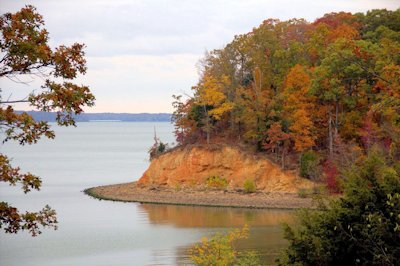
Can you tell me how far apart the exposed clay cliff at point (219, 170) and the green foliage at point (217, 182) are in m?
0.27

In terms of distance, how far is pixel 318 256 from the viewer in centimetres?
1880

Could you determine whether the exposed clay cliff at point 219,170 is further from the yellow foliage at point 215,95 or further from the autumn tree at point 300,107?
the yellow foliage at point 215,95

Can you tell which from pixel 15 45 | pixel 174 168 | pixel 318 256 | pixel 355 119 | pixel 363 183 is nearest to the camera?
pixel 15 45

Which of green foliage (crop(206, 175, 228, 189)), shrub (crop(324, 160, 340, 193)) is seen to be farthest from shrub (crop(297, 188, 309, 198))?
green foliage (crop(206, 175, 228, 189))

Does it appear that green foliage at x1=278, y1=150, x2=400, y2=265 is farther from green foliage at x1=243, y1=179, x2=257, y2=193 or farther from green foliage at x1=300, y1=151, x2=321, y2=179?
green foliage at x1=243, y1=179, x2=257, y2=193

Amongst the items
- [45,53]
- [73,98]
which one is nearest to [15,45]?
[45,53]

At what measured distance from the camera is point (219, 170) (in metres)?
64.4

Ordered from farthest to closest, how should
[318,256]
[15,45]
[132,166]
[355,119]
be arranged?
[132,166]
[355,119]
[318,256]
[15,45]

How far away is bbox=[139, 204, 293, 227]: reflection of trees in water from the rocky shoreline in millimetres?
1378

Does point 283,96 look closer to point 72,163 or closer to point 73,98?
point 73,98

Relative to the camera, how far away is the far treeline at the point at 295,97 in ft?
190

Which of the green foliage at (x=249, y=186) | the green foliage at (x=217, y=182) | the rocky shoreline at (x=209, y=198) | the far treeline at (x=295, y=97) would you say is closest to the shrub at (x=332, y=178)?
the far treeline at (x=295, y=97)

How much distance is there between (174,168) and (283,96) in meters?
12.2

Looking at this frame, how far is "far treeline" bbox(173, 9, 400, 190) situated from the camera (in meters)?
57.8
